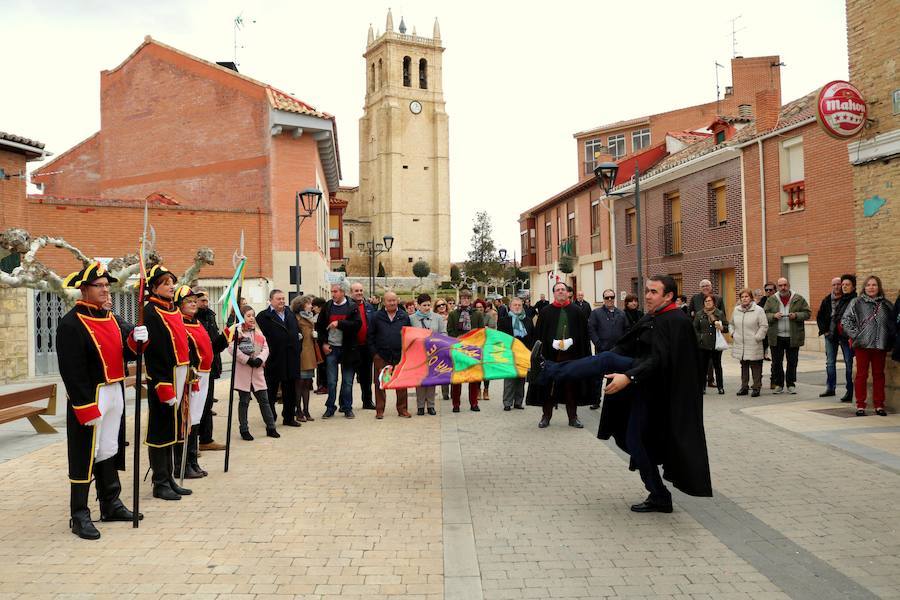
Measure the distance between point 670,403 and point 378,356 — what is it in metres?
6.40

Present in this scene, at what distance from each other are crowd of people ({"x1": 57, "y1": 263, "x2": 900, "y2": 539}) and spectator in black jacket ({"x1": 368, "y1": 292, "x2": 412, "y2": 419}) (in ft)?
0.07

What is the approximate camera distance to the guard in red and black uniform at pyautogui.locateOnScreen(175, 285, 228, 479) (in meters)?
7.21

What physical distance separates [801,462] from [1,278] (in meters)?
11.6

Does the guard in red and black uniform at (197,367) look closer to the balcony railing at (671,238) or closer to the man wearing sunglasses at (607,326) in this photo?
the man wearing sunglasses at (607,326)

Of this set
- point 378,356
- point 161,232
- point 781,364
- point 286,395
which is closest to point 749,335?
point 781,364

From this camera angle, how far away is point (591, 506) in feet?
20.2

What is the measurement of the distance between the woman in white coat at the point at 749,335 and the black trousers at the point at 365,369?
6.06 meters

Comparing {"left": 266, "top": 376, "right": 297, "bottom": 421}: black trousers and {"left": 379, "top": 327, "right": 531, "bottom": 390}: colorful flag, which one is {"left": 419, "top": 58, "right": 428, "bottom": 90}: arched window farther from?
{"left": 379, "top": 327, "right": 531, "bottom": 390}: colorful flag

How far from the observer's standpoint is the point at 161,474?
6609 millimetres

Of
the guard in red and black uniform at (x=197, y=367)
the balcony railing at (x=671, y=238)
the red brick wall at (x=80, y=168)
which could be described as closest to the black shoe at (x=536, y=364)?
the guard in red and black uniform at (x=197, y=367)

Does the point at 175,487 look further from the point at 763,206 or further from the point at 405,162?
the point at 405,162

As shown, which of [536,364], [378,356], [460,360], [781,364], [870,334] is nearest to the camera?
[536,364]

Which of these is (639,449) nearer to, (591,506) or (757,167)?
(591,506)

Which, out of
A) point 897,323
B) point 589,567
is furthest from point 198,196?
point 589,567
